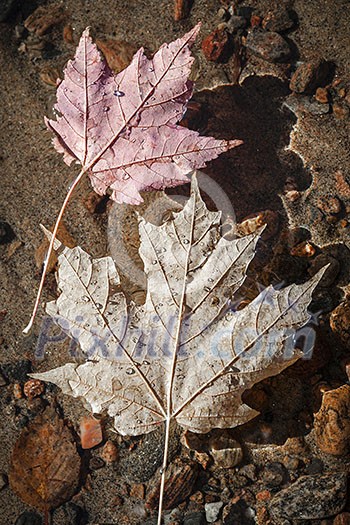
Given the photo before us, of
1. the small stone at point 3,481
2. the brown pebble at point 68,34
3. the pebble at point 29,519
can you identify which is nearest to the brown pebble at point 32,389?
the small stone at point 3,481

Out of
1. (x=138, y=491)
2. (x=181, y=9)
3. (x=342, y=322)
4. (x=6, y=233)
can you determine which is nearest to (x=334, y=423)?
(x=342, y=322)

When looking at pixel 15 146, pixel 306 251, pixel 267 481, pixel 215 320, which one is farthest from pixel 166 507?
pixel 15 146

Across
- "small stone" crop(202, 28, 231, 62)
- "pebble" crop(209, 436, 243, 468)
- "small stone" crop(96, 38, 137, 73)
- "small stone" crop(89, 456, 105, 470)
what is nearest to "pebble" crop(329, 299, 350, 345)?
"pebble" crop(209, 436, 243, 468)

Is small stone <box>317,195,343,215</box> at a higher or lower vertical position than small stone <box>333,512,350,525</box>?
higher

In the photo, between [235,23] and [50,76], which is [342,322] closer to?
[235,23]

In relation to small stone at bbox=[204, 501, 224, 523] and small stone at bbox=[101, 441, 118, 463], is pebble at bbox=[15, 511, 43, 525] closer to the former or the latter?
small stone at bbox=[101, 441, 118, 463]
